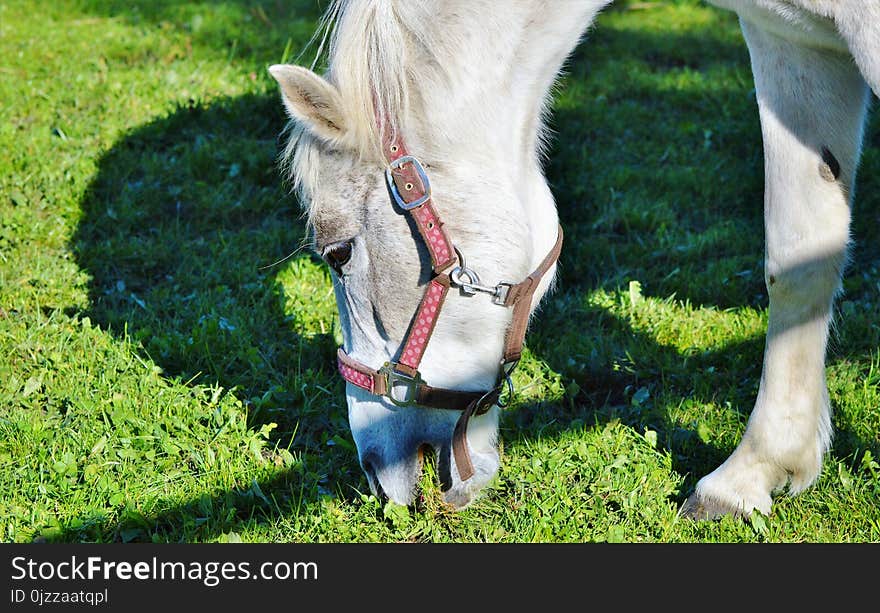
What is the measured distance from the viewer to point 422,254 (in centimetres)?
243

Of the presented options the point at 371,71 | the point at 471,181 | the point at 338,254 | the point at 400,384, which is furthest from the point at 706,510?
the point at 371,71

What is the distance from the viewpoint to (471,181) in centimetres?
243

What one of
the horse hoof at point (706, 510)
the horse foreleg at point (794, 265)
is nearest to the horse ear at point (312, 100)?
the horse foreleg at point (794, 265)

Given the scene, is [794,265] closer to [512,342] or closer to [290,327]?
[512,342]

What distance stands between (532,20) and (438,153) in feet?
1.47

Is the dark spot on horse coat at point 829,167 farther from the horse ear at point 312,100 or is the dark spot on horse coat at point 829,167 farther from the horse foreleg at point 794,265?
the horse ear at point 312,100

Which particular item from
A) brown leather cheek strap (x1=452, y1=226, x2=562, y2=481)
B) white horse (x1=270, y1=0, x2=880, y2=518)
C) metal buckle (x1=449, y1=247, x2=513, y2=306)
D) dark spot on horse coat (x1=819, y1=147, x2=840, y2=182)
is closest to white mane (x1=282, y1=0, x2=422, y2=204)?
white horse (x1=270, y1=0, x2=880, y2=518)

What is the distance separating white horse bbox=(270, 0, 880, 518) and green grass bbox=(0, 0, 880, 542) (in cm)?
24

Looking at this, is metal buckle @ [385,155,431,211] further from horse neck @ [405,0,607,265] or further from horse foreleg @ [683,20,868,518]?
horse foreleg @ [683,20,868,518]

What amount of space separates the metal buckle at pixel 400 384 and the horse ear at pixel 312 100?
0.64m

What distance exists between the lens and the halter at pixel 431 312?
238 centimetres

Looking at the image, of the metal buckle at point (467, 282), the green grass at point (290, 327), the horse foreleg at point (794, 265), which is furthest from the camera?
the green grass at point (290, 327)

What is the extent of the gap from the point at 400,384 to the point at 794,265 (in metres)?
1.28

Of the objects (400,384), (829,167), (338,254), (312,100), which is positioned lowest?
(400,384)
